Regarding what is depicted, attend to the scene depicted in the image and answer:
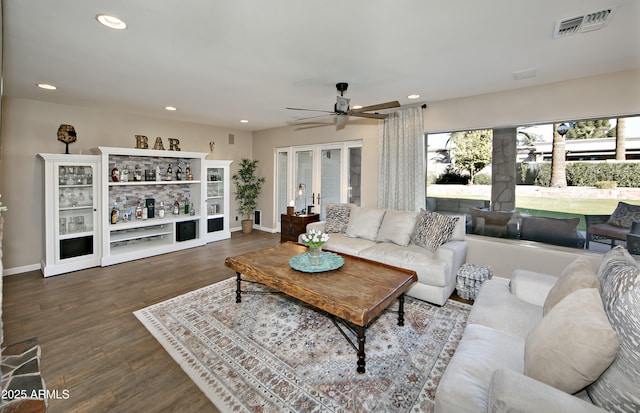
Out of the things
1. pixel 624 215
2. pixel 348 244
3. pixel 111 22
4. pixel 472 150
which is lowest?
pixel 348 244

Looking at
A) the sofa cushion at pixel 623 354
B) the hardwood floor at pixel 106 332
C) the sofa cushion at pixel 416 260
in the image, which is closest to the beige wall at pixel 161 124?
the hardwood floor at pixel 106 332

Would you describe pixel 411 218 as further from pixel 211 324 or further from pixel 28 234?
pixel 28 234

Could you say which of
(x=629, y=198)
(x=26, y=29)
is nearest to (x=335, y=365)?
(x=26, y=29)

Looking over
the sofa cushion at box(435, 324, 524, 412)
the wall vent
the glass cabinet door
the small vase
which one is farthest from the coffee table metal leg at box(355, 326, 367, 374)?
the glass cabinet door

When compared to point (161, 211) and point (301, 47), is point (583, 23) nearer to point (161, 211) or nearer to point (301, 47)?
point (301, 47)

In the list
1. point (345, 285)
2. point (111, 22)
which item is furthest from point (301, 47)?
point (345, 285)

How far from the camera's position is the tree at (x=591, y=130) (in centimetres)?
323

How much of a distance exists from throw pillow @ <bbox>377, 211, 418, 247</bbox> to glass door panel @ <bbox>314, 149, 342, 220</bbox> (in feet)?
6.00

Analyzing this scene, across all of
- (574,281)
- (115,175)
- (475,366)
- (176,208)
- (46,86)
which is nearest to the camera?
(475,366)

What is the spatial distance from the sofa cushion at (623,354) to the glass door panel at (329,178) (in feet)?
14.9

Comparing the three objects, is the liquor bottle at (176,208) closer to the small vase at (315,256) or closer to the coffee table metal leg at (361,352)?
the small vase at (315,256)

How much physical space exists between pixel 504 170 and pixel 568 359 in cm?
332

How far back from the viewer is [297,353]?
2256 millimetres

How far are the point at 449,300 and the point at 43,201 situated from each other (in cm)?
573
